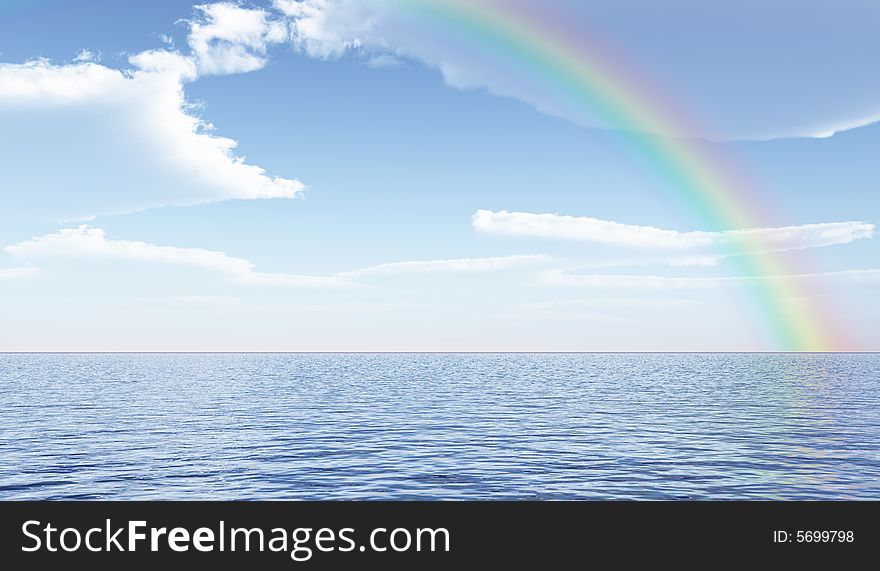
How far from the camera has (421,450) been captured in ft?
130

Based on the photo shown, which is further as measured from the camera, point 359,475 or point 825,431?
point 825,431

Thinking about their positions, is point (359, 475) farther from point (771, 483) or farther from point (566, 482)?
point (771, 483)

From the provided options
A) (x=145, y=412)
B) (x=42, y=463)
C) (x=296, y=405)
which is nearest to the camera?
(x=42, y=463)
